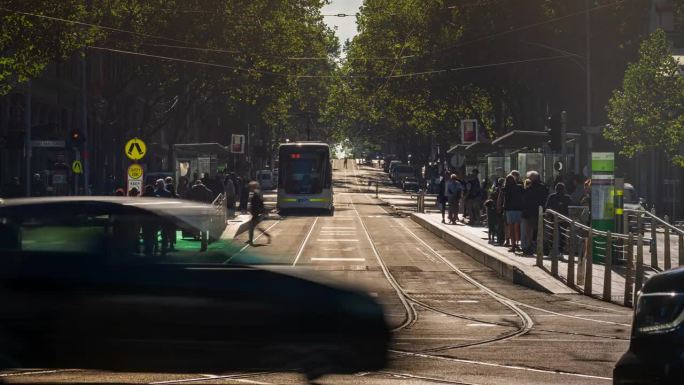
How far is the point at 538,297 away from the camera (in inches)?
760

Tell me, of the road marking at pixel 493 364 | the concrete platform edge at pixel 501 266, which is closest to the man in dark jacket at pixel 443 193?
the concrete platform edge at pixel 501 266

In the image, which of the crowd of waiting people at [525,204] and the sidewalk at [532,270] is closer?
the sidewalk at [532,270]

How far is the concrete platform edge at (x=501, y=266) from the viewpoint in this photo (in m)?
20.4

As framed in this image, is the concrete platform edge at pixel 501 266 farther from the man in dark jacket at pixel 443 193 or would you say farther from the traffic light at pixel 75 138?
the traffic light at pixel 75 138

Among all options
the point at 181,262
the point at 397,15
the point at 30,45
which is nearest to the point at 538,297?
the point at 181,262

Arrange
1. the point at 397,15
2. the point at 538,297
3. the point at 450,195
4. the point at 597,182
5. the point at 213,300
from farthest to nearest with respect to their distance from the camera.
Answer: the point at 397,15 < the point at 450,195 < the point at 597,182 < the point at 538,297 < the point at 213,300

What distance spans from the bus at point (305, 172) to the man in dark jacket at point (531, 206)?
2997 cm

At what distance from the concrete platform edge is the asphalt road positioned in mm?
235

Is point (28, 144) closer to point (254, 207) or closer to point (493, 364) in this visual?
point (254, 207)

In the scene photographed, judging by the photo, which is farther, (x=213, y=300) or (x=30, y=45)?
(x=30, y=45)

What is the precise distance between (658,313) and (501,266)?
18.1m

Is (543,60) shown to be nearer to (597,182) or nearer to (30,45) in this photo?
(30,45)

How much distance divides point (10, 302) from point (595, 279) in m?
13.4

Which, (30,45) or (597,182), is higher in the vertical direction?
(30,45)
